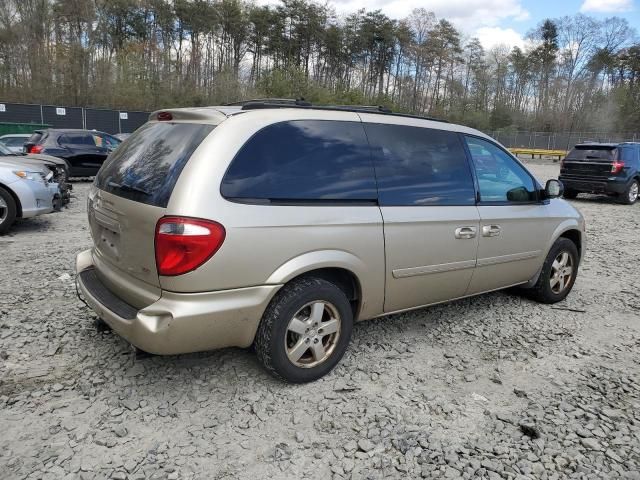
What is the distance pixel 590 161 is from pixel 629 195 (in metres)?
1.44

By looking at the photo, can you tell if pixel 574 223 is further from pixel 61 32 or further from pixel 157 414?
pixel 61 32

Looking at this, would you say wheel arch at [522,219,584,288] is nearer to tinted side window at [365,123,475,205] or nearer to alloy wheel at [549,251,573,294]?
alloy wheel at [549,251,573,294]

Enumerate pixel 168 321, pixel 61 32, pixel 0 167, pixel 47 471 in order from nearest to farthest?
pixel 47 471 → pixel 168 321 → pixel 0 167 → pixel 61 32

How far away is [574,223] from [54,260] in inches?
233

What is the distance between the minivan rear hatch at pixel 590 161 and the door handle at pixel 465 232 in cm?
1158

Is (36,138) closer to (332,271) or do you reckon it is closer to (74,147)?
(74,147)

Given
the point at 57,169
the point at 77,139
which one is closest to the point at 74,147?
the point at 77,139

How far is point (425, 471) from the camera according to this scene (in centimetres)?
248

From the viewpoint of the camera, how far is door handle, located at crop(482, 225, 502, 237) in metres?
3.99

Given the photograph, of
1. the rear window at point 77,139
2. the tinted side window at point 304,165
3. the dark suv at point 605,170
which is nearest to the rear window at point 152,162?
the tinted side window at point 304,165

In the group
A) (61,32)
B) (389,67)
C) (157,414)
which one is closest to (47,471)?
(157,414)

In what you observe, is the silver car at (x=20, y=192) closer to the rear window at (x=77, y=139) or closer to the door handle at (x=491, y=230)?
the rear window at (x=77, y=139)

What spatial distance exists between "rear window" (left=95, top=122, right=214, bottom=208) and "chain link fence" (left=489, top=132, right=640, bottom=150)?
4535 cm

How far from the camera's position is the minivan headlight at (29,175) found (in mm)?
7144
